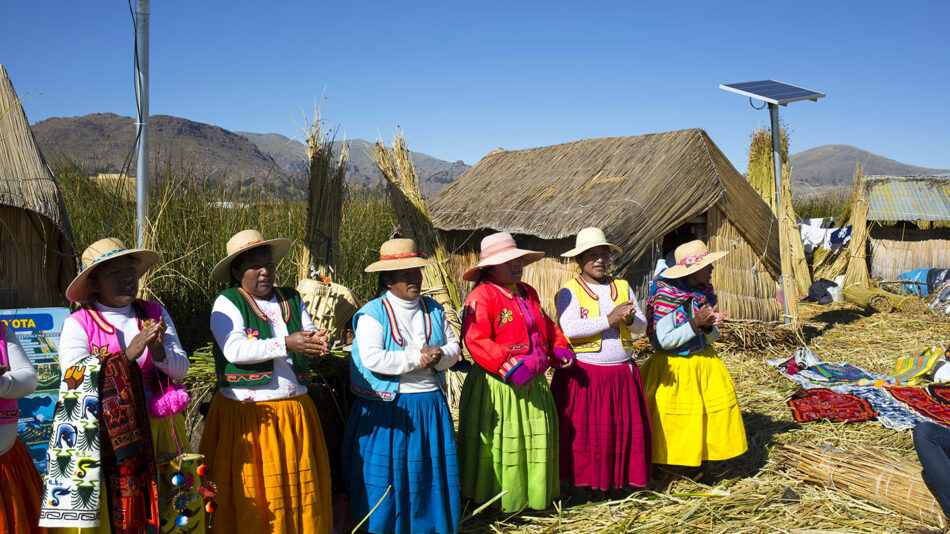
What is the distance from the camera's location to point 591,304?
367 centimetres

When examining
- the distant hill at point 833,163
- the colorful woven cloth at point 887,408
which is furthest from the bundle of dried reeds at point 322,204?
the distant hill at point 833,163

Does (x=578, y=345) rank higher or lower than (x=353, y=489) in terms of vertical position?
higher

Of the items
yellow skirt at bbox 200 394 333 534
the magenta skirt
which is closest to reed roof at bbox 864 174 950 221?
the magenta skirt

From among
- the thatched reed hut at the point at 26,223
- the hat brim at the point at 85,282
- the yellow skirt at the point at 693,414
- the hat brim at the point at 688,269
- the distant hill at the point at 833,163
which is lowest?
the yellow skirt at the point at 693,414

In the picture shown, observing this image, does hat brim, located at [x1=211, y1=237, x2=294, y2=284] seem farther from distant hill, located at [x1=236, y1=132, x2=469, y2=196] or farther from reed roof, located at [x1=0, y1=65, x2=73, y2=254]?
reed roof, located at [x1=0, y1=65, x2=73, y2=254]

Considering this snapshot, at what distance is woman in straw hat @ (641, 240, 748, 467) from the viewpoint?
150 inches

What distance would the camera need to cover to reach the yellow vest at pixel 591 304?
3668 millimetres

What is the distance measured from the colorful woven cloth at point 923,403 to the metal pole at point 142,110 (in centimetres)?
591

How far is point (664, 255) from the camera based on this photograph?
930 centimetres

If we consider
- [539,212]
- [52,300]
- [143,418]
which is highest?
[539,212]

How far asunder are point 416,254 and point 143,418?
1362 millimetres

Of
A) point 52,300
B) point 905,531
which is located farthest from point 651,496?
point 52,300

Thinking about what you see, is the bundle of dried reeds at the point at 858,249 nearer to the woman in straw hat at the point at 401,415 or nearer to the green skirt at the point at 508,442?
the green skirt at the point at 508,442

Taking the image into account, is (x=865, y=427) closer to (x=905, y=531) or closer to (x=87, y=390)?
(x=905, y=531)
